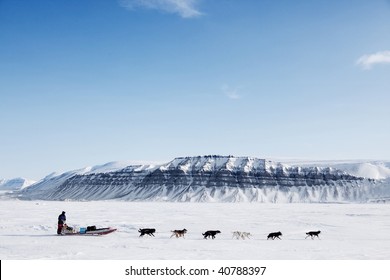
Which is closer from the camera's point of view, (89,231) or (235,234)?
(235,234)

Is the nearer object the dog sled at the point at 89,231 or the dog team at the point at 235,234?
the dog team at the point at 235,234

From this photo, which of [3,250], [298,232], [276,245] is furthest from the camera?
[298,232]

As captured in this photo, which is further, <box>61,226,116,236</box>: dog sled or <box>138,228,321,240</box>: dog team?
<box>61,226,116,236</box>: dog sled

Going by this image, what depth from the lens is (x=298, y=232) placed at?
31.8 meters
